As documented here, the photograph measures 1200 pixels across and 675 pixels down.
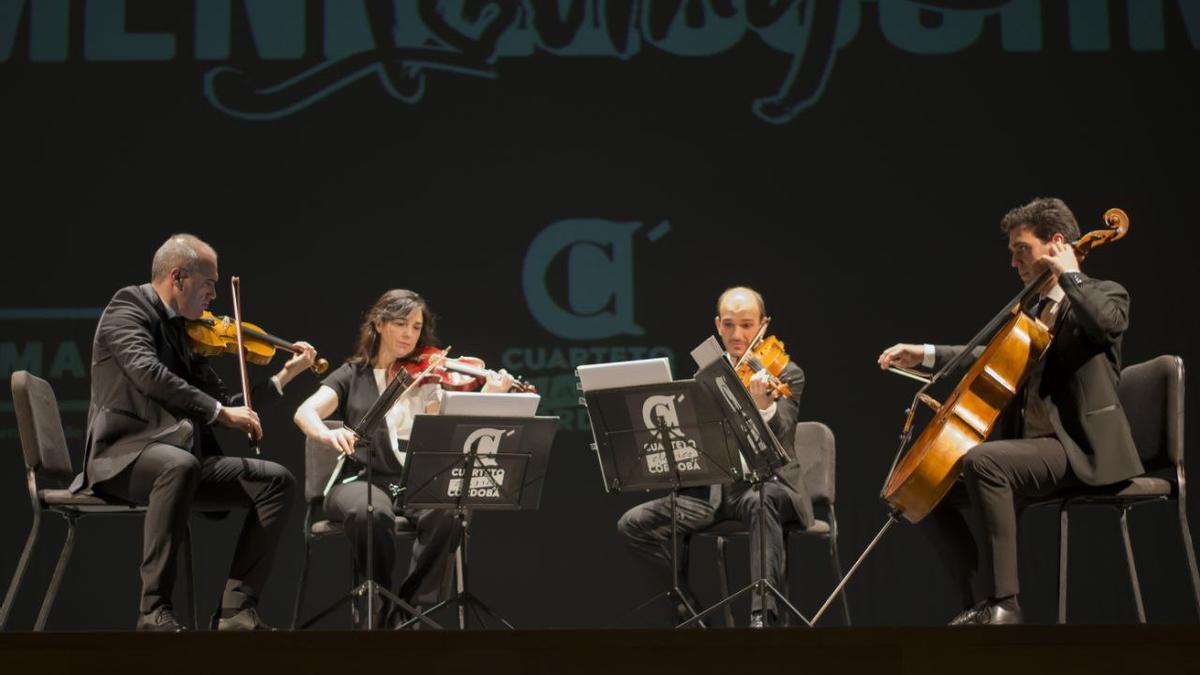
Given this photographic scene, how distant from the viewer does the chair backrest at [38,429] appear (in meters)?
3.75

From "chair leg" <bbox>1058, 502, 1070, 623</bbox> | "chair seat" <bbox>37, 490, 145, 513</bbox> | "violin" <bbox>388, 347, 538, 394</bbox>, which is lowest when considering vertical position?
"chair leg" <bbox>1058, 502, 1070, 623</bbox>

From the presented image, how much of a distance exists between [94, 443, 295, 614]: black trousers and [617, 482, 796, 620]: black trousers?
1.17m

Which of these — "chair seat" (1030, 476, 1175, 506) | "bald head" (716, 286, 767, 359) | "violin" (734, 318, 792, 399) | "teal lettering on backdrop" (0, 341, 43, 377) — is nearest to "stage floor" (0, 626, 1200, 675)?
"chair seat" (1030, 476, 1175, 506)

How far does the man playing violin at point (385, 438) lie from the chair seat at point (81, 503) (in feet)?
1.91

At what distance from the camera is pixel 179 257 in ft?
13.1

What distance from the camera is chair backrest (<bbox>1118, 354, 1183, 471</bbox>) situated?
358cm

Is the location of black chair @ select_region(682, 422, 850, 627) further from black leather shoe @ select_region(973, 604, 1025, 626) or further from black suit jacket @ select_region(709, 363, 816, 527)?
black leather shoe @ select_region(973, 604, 1025, 626)

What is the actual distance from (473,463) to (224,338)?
3.26 ft

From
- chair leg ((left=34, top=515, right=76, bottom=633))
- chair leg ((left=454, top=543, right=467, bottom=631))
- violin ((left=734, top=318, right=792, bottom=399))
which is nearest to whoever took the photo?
chair leg ((left=34, top=515, right=76, bottom=633))

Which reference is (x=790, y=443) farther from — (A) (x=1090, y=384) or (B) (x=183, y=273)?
(B) (x=183, y=273)

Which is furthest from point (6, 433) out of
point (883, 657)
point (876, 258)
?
point (883, 657)

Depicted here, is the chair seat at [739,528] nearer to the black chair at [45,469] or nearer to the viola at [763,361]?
the viola at [763,361]

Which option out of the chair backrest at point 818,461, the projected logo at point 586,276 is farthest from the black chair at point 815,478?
the projected logo at point 586,276

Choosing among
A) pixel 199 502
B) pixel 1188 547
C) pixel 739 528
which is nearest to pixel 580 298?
pixel 739 528
